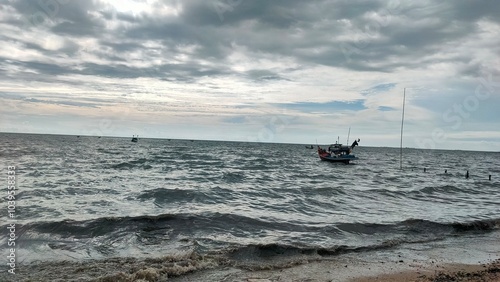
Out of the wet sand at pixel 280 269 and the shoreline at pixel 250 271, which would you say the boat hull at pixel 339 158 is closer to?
the wet sand at pixel 280 269

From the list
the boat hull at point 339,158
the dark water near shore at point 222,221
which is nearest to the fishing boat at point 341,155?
the boat hull at point 339,158

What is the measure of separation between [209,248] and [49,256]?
185 inches

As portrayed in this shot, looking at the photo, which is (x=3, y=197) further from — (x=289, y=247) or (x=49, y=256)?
(x=289, y=247)

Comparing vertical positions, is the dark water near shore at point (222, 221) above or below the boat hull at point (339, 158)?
below

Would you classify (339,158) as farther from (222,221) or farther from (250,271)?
(250,271)

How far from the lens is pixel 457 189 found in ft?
102

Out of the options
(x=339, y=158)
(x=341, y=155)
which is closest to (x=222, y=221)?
(x=339, y=158)

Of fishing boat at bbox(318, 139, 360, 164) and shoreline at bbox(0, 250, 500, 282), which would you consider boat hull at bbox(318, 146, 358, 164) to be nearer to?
fishing boat at bbox(318, 139, 360, 164)

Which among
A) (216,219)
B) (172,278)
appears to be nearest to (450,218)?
(216,219)

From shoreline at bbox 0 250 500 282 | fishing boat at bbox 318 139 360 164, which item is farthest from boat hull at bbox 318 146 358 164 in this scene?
shoreline at bbox 0 250 500 282

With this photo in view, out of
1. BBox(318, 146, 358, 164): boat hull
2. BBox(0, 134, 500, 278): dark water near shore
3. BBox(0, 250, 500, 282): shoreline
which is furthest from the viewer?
BBox(318, 146, 358, 164): boat hull

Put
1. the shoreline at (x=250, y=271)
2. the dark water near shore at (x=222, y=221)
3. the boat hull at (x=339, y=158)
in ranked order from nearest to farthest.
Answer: the shoreline at (x=250, y=271) < the dark water near shore at (x=222, y=221) < the boat hull at (x=339, y=158)

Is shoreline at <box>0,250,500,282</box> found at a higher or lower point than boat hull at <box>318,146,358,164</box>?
lower

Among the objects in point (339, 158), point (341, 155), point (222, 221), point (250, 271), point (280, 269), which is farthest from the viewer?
point (341, 155)
